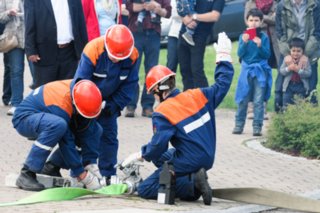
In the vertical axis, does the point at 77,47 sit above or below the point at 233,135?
above

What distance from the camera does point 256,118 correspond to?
15.4 meters

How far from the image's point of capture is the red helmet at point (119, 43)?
1152 cm

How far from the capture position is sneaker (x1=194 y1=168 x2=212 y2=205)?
10.8m

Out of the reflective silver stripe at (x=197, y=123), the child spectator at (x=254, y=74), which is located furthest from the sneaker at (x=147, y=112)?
the reflective silver stripe at (x=197, y=123)

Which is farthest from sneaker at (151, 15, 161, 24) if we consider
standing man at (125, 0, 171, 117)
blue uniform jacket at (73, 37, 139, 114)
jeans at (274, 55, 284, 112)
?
blue uniform jacket at (73, 37, 139, 114)

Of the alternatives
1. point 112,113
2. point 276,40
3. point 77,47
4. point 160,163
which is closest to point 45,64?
point 77,47

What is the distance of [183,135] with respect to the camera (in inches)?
432

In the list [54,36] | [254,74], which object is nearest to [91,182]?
[54,36]

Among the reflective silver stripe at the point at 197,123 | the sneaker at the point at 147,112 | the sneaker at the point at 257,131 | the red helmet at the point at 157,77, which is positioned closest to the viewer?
the reflective silver stripe at the point at 197,123

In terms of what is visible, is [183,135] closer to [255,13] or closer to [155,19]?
[255,13]

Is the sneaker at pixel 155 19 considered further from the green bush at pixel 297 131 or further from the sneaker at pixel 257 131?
the green bush at pixel 297 131

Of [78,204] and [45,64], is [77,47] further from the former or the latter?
[78,204]

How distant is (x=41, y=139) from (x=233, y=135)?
15.8ft

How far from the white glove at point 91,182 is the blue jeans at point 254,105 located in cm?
432
